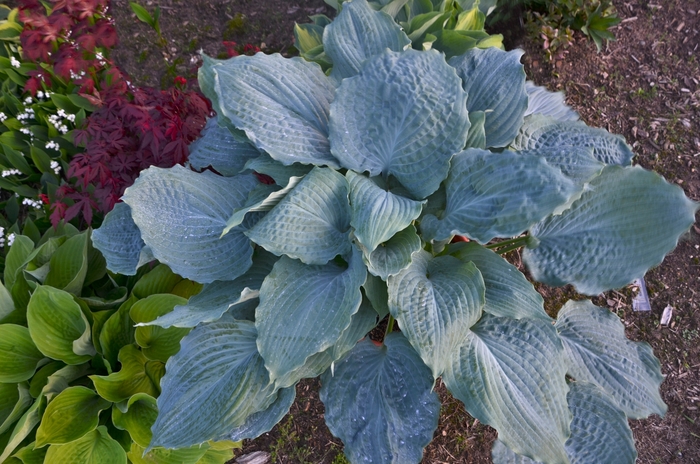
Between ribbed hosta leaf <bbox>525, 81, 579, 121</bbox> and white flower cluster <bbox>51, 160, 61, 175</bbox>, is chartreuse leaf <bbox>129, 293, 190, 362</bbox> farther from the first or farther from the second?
ribbed hosta leaf <bbox>525, 81, 579, 121</bbox>

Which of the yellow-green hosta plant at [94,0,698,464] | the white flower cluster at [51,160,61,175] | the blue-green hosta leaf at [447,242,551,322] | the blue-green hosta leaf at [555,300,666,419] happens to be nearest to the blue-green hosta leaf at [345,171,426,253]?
the yellow-green hosta plant at [94,0,698,464]

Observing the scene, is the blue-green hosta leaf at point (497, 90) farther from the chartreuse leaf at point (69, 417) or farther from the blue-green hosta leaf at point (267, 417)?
the chartreuse leaf at point (69, 417)

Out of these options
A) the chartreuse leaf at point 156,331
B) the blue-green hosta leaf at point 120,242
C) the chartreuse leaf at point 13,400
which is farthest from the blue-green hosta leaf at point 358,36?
the chartreuse leaf at point 13,400

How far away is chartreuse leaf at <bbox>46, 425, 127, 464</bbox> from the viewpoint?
144 centimetres

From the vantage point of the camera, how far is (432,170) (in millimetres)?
1176

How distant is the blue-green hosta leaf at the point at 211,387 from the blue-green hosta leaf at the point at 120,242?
309mm

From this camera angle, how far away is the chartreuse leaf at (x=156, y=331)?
1.50 metres

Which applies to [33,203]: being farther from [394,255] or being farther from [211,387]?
[394,255]

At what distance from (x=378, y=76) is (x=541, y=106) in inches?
26.2

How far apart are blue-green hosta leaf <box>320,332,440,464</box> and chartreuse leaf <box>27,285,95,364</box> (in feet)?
2.75

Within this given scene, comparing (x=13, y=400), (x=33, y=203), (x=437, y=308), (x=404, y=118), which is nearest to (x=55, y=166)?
(x=33, y=203)

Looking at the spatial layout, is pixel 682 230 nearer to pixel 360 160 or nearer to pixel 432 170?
pixel 432 170

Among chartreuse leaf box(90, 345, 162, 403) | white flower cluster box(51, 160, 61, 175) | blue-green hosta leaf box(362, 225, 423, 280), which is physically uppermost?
blue-green hosta leaf box(362, 225, 423, 280)

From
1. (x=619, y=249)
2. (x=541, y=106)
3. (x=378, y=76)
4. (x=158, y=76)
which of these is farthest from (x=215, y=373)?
(x=158, y=76)
